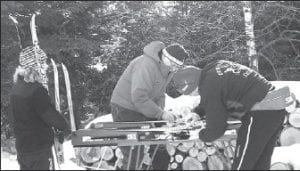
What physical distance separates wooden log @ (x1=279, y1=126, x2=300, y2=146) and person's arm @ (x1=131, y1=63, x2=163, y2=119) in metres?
2.76

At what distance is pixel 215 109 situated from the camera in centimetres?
391

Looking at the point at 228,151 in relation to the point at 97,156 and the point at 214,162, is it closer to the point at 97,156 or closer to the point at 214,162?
the point at 214,162

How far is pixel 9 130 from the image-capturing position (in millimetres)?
10789

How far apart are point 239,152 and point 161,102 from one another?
1.51 metres

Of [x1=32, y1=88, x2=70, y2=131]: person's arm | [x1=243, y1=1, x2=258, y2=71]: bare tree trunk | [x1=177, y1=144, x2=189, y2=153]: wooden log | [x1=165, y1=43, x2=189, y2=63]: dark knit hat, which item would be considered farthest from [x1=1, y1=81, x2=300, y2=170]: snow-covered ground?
[x1=243, y1=1, x2=258, y2=71]: bare tree trunk

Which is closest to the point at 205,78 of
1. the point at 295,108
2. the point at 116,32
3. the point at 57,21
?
the point at 295,108

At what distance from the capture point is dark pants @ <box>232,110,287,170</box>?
4.11 metres

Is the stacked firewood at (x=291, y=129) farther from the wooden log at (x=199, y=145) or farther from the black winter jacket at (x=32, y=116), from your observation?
the black winter jacket at (x=32, y=116)

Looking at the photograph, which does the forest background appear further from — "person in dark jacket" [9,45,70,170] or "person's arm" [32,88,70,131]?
"person's arm" [32,88,70,131]

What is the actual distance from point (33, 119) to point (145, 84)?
3.87 feet

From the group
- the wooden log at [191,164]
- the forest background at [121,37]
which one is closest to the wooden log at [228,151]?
the wooden log at [191,164]

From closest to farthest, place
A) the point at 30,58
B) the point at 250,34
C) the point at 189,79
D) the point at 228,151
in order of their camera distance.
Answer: the point at 189,79
the point at 30,58
the point at 228,151
the point at 250,34

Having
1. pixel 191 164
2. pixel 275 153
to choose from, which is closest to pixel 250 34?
pixel 275 153

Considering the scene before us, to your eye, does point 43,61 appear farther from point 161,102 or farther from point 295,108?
point 295,108
